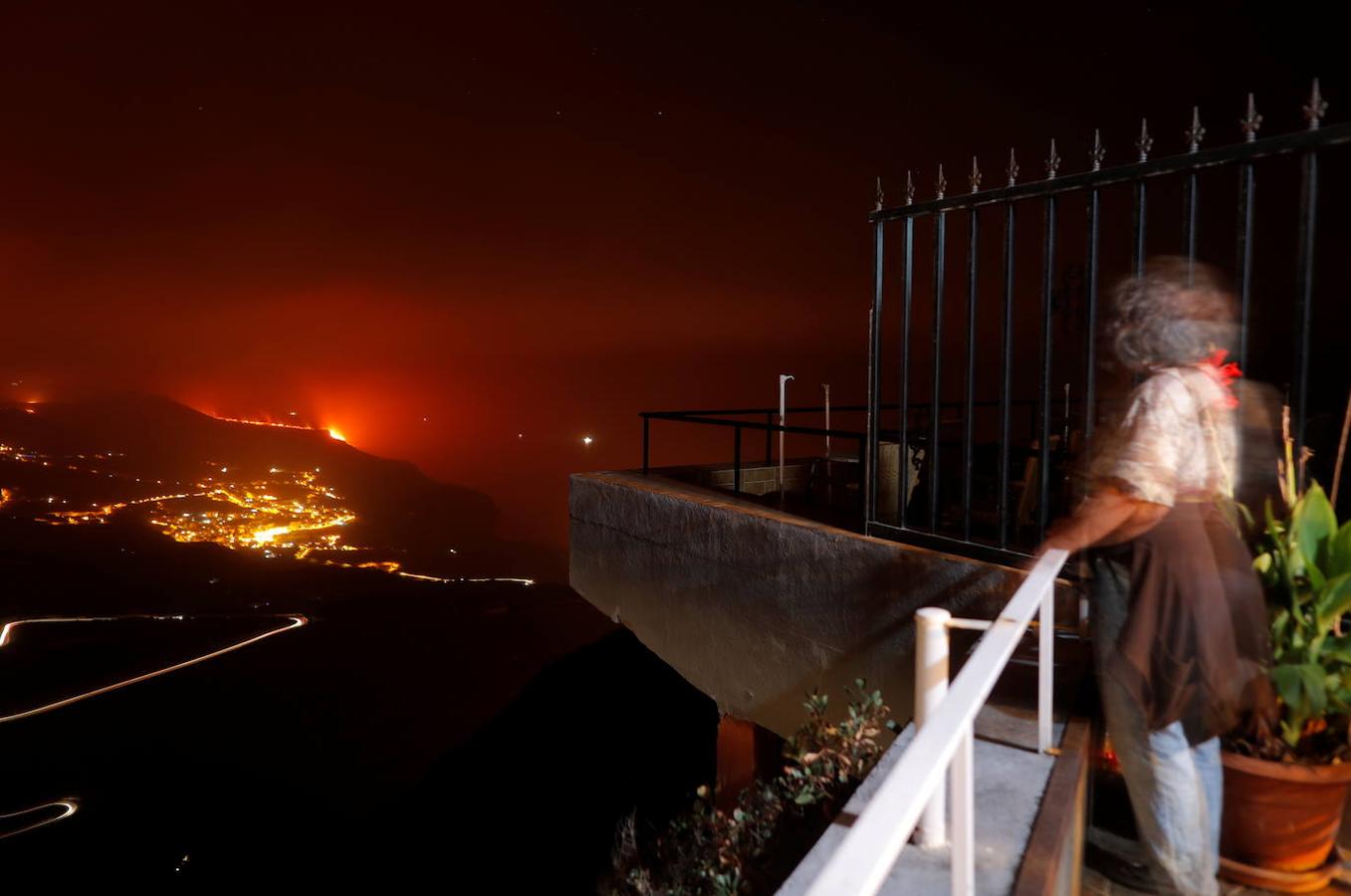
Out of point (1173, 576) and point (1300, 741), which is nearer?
point (1173, 576)

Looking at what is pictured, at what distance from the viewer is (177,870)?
17594 mm

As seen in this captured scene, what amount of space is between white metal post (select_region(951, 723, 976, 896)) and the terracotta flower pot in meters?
1.45

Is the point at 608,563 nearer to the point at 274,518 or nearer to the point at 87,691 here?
the point at 87,691

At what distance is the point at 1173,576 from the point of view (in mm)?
2193

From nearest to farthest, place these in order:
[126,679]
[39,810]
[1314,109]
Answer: [1314,109], [39,810], [126,679]

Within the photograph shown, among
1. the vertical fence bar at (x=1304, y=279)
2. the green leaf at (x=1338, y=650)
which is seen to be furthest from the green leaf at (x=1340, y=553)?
the vertical fence bar at (x=1304, y=279)

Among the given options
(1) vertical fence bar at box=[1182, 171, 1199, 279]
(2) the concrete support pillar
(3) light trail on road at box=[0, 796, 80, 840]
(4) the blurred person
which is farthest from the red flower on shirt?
(3) light trail on road at box=[0, 796, 80, 840]

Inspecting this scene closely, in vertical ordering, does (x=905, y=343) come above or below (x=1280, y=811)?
above

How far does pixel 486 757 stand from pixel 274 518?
58.4 metres

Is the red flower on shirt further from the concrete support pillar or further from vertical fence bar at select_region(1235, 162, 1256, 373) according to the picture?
the concrete support pillar

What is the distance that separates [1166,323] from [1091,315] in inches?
52.9

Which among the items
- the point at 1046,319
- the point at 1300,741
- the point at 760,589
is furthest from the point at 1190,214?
the point at 760,589

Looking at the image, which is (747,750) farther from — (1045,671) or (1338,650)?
(1338,650)

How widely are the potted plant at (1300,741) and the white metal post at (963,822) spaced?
4.75 ft
